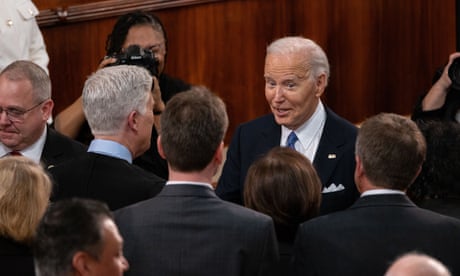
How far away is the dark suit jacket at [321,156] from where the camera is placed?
4367 millimetres

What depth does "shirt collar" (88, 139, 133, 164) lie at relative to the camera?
388cm

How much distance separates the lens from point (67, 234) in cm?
274

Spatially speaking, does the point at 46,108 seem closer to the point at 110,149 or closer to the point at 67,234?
the point at 110,149

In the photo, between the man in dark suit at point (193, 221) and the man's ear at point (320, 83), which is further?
the man's ear at point (320, 83)

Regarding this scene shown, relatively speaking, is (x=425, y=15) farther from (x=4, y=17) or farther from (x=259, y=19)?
(x=4, y=17)

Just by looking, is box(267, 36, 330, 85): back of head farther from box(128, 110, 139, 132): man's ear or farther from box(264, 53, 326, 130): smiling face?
box(128, 110, 139, 132): man's ear

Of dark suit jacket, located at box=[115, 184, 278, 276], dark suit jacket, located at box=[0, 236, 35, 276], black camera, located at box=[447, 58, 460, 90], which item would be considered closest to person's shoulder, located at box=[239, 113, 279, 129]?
black camera, located at box=[447, 58, 460, 90]

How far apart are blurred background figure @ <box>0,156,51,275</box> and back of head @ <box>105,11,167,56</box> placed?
7.10 ft

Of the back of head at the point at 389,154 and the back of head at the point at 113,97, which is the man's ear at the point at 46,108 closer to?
the back of head at the point at 113,97

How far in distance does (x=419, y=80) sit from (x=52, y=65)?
81.7 inches

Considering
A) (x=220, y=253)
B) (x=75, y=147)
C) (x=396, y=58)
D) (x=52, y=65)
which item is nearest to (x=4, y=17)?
(x=52, y=65)

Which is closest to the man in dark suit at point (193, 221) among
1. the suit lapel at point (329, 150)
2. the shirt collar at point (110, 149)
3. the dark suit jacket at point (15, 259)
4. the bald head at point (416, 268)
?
the dark suit jacket at point (15, 259)

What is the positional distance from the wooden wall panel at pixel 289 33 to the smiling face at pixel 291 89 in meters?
1.61

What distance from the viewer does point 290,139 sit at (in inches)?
183
